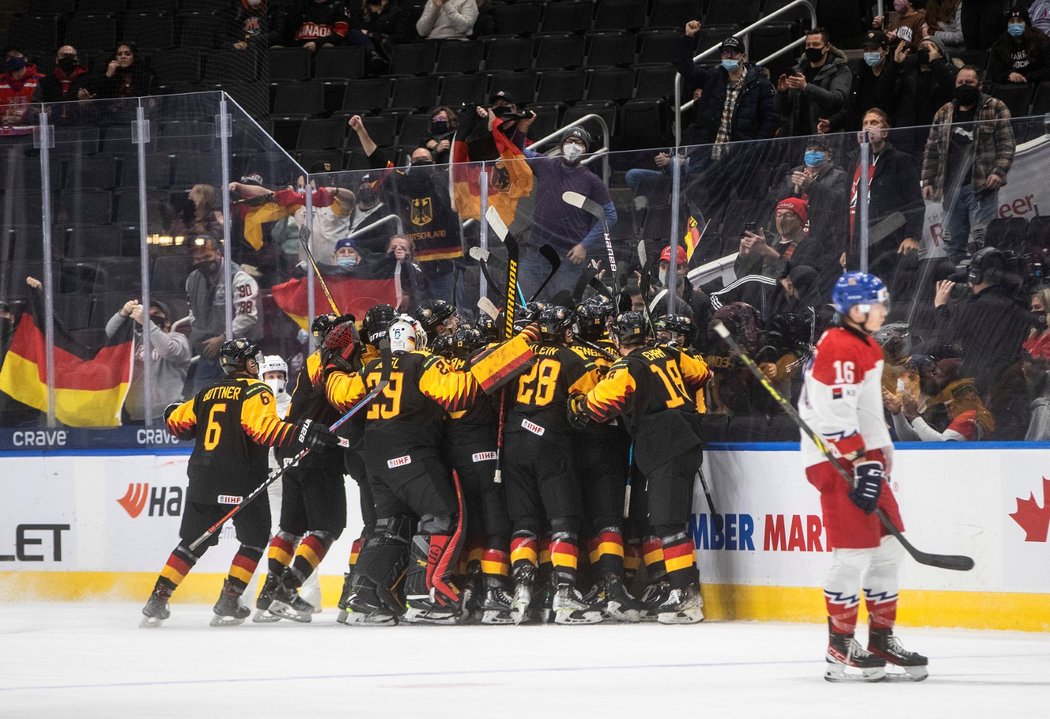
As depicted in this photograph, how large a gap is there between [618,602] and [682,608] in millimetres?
345

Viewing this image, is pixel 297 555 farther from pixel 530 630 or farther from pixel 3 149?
pixel 3 149

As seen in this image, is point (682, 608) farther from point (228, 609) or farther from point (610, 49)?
point (610, 49)

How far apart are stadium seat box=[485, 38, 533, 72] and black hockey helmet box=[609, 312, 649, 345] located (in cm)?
558

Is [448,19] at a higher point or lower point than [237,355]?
higher

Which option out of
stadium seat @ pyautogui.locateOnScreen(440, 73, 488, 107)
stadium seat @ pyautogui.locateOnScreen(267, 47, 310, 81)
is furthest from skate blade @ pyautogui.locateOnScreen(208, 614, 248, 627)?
stadium seat @ pyautogui.locateOnScreen(267, 47, 310, 81)

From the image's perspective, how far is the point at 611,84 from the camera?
13156mm

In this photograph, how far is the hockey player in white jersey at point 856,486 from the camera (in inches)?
239

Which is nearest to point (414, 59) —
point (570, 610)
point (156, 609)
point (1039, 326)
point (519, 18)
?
point (519, 18)

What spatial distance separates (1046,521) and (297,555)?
3874 millimetres

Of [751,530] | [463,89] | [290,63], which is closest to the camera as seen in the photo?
[751,530]

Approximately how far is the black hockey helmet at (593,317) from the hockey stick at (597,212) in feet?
1.46

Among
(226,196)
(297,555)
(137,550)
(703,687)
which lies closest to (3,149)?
(226,196)

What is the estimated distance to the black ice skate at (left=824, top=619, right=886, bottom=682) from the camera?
6059 mm

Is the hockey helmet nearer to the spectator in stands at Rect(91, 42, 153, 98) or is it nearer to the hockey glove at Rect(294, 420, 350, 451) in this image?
the hockey glove at Rect(294, 420, 350, 451)
